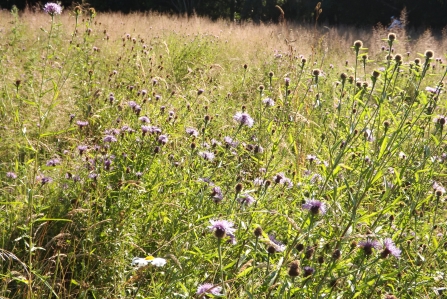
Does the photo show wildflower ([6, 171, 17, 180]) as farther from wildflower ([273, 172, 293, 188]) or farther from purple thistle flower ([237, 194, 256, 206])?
wildflower ([273, 172, 293, 188])

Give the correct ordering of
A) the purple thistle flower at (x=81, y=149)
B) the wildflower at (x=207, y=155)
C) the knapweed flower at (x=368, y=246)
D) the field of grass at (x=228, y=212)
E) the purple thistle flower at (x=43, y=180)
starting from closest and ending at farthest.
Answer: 1. the knapweed flower at (x=368, y=246)
2. the field of grass at (x=228, y=212)
3. the purple thistle flower at (x=43, y=180)
4. the wildflower at (x=207, y=155)
5. the purple thistle flower at (x=81, y=149)

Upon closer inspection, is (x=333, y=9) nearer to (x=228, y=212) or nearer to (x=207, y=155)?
(x=207, y=155)

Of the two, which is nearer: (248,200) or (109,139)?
(248,200)

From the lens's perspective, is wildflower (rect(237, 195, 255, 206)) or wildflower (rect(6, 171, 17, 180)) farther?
wildflower (rect(6, 171, 17, 180))

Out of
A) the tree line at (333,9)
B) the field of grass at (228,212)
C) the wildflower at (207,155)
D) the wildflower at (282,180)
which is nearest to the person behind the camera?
the field of grass at (228,212)

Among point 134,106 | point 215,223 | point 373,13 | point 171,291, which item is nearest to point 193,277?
point 171,291

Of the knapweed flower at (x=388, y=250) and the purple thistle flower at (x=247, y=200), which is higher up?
the knapweed flower at (x=388, y=250)

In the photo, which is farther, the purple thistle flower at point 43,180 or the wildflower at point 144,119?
the wildflower at point 144,119

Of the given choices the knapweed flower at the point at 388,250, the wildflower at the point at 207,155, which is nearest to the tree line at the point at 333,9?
the wildflower at the point at 207,155

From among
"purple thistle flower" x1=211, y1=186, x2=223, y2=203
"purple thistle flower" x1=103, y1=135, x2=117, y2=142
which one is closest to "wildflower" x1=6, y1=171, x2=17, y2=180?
"purple thistle flower" x1=103, y1=135, x2=117, y2=142

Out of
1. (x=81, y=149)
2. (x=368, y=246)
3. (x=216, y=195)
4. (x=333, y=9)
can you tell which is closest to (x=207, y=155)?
(x=216, y=195)

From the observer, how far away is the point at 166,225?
6.41ft

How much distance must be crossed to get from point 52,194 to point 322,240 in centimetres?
139

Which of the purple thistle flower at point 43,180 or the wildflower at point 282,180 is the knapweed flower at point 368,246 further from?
the purple thistle flower at point 43,180
